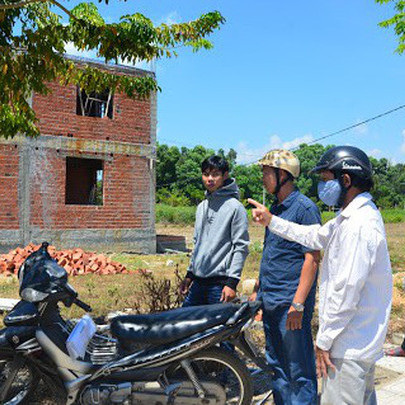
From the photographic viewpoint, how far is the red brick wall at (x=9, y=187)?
1241 cm

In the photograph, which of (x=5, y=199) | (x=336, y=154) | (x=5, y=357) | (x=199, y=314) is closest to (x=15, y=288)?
(x=5, y=199)

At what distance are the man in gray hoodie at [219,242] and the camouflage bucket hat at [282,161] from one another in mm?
624

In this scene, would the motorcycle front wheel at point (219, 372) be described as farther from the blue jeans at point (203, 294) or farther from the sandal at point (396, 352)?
the sandal at point (396, 352)

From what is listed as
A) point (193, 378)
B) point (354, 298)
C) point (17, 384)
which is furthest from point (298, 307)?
point (17, 384)

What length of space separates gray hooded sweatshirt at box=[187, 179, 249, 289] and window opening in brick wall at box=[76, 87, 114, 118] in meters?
10.5

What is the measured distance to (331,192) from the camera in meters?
2.22

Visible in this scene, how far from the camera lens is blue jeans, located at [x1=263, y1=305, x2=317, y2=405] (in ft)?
9.34

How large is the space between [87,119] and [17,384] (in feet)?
36.8

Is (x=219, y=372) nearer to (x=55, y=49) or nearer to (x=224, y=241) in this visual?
(x=224, y=241)

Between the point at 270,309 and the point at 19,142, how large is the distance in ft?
37.0

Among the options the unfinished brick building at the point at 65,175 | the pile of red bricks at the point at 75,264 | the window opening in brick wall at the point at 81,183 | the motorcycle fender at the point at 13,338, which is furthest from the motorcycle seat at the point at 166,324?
the window opening in brick wall at the point at 81,183

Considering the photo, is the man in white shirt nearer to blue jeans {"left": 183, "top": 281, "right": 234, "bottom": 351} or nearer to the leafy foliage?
blue jeans {"left": 183, "top": 281, "right": 234, "bottom": 351}

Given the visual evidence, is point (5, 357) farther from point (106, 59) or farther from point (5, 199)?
point (5, 199)

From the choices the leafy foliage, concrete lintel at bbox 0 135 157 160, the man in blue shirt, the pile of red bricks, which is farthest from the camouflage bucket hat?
the leafy foliage
